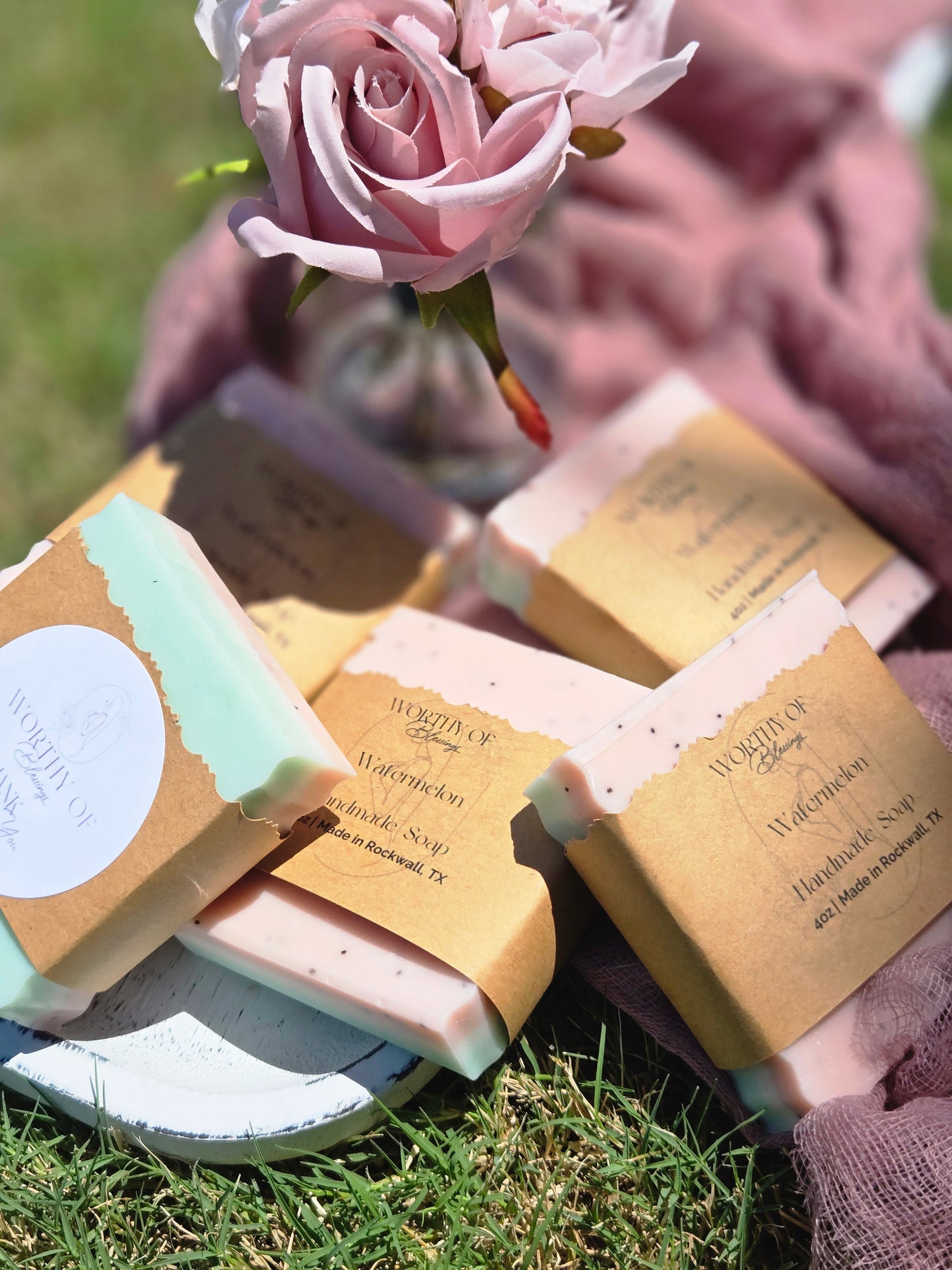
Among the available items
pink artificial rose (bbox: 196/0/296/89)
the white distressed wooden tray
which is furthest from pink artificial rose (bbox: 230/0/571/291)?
the white distressed wooden tray

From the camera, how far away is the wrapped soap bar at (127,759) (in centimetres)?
72

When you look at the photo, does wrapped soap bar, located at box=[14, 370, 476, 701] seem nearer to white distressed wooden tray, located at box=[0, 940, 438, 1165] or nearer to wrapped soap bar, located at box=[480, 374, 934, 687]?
wrapped soap bar, located at box=[480, 374, 934, 687]

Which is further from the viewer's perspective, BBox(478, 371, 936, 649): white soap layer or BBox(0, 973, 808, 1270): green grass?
BBox(478, 371, 936, 649): white soap layer

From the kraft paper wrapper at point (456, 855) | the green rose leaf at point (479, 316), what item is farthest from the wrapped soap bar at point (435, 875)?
the green rose leaf at point (479, 316)

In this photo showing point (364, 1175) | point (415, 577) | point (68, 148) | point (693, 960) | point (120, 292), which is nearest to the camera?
point (693, 960)

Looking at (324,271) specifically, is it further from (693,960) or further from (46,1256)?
(46,1256)

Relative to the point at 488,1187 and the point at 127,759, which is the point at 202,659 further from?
the point at 488,1187

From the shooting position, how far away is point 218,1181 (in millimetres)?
799

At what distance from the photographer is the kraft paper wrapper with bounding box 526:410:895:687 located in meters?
0.87

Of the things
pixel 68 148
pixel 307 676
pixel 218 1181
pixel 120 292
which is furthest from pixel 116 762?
pixel 68 148

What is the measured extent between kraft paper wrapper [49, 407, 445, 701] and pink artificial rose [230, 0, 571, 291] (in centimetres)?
31

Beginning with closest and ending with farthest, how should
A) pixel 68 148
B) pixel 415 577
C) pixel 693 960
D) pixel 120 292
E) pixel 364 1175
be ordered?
pixel 693 960
pixel 364 1175
pixel 415 577
pixel 120 292
pixel 68 148

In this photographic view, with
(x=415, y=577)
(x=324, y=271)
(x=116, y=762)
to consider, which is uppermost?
(x=324, y=271)

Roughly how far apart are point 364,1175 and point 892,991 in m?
0.42
